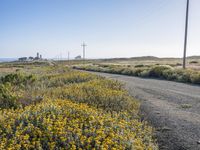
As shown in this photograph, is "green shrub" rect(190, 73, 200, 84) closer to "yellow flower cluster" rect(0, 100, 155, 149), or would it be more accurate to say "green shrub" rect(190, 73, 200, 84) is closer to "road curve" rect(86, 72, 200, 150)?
"road curve" rect(86, 72, 200, 150)

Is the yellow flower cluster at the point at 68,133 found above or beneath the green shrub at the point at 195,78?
above

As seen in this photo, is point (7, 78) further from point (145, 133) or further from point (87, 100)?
point (145, 133)

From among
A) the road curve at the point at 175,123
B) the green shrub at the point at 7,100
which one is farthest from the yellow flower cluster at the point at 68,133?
the green shrub at the point at 7,100

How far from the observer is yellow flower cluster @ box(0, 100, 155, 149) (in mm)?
3992

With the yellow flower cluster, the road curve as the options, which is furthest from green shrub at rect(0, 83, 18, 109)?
the road curve

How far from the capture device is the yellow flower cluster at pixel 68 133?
3992 millimetres

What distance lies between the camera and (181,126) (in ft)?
21.6

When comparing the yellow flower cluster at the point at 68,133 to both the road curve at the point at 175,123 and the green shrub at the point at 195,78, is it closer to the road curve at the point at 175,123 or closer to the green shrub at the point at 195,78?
the road curve at the point at 175,123

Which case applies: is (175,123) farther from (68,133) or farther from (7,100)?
(7,100)

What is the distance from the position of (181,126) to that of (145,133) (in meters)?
1.68

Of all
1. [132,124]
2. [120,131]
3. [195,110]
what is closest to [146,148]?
[120,131]

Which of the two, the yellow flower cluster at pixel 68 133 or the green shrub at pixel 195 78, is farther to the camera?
the green shrub at pixel 195 78

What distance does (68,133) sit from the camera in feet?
14.0

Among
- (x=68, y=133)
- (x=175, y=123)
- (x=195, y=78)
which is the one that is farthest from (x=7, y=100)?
(x=195, y=78)
